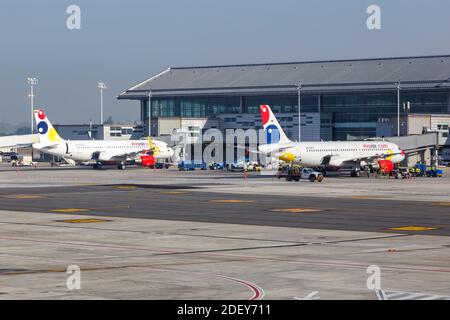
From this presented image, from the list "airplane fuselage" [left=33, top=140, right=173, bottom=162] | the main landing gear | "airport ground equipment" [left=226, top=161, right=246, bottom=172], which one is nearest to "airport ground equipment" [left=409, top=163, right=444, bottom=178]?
"airport ground equipment" [left=226, top=161, right=246, bottom=172]

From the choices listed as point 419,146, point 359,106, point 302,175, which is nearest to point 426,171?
point 419,146

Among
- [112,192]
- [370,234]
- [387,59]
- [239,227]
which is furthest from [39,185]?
[387,59]

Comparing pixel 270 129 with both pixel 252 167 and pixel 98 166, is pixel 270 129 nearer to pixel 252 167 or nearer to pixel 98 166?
pixel 252 167

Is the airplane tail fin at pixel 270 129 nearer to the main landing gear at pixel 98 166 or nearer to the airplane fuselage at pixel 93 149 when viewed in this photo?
the airplane fuselage at pixel 93 149

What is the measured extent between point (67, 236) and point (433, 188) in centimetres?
5249

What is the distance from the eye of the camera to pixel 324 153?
4766 inches

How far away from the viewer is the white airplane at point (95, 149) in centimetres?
14888

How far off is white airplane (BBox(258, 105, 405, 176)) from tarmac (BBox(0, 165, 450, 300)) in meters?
40.8

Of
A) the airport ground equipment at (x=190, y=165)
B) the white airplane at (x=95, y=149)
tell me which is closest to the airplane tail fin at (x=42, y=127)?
the white airplane at (x=95, y=149)

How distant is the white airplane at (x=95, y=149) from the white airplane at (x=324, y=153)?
3656cm

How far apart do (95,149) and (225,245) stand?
113 m
